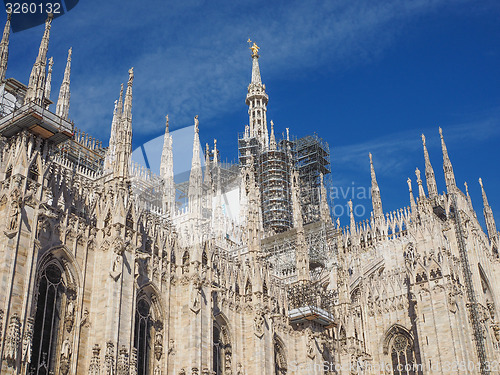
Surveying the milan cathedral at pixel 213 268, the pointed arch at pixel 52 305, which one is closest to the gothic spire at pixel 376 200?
the milan cathedral at pixel 213 268

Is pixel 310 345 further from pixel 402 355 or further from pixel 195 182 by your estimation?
pixel 195 182

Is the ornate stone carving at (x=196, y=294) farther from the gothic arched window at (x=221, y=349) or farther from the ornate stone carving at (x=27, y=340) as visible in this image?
the ornate stone carving at (x=27, y=340)

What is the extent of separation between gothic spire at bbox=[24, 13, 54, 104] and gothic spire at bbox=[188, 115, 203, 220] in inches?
1046

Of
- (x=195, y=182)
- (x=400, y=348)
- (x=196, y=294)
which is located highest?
(x=195, y=182)

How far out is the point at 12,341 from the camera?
65.9 ft

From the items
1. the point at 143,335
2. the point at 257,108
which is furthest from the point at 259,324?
the point at 257,108

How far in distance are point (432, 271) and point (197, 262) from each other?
21342mm

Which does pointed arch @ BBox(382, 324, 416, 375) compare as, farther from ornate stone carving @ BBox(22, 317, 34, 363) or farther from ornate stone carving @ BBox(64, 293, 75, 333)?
ornate stone carving @ BBox(22, 317, 34, 363)

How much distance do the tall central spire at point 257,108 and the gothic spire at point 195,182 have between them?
1629 cm

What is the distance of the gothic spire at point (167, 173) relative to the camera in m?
54.8

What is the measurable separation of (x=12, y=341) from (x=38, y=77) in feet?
38.2

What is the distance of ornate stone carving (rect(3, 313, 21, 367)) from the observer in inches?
779

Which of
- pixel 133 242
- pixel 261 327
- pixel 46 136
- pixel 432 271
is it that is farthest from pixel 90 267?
pixel 432 271

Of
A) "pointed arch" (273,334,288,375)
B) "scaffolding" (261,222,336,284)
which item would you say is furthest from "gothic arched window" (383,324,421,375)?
"pointed arch" (273,334,288,375)
